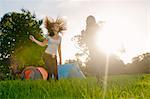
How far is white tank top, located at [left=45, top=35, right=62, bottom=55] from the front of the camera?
468 inches

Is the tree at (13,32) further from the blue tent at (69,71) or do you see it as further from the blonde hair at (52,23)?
the blonde hair at (52,23)

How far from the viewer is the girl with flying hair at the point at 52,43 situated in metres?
11.7

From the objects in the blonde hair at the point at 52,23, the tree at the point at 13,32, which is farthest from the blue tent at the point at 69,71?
the tree at the point at 13,32

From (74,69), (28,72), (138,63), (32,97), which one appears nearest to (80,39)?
(138,63)

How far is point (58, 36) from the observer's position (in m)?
12.2

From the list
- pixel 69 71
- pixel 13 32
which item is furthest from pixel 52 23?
pixel 13 32

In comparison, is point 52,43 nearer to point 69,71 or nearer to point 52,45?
point 52,45

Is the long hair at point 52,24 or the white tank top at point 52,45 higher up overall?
the long hair at point 52,24

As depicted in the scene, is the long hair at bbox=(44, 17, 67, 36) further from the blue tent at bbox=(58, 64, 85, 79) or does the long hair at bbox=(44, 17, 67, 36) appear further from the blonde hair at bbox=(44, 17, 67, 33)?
Answer: the blue tent at bbox=(58, 64, 85, 79)

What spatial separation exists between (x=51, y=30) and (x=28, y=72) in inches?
336

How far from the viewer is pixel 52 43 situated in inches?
474

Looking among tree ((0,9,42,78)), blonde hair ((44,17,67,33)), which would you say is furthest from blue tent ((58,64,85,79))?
tree ((0,9,42,78))

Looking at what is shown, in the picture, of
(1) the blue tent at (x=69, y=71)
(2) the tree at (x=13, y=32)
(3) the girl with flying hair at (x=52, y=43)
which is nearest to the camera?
(3) the girl with flying hair at (x=52, y=43)

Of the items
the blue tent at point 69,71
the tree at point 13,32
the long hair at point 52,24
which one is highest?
the tree at point 13,32
